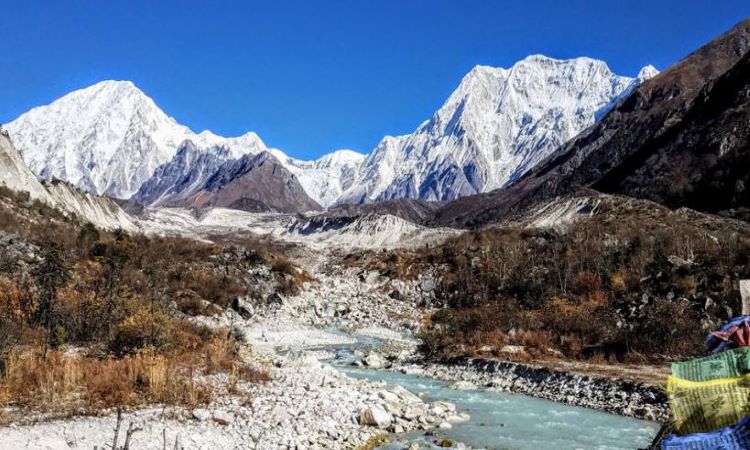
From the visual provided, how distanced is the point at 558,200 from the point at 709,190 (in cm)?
2519

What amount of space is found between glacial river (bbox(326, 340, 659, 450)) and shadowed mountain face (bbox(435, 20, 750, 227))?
61.1 meters

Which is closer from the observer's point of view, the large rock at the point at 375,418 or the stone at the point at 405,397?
the large rock at the point at 375,418

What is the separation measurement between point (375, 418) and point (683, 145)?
97319 mm

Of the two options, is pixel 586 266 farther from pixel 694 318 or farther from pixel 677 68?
pixel 677 68

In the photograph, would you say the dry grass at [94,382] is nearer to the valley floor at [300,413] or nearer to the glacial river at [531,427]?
the valley floor at [300,413]

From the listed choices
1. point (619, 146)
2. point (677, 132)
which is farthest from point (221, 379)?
point (619, 146)

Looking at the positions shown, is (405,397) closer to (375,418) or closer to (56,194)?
(375,418)

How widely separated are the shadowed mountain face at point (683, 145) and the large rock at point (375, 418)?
6705 cm

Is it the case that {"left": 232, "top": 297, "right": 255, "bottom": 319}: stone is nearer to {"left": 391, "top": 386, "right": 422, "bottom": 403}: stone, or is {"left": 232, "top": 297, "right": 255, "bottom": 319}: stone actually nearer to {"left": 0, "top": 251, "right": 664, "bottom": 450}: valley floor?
{"left": 0, "top": 251, "right": 664, "bottom": 450}: valley floor

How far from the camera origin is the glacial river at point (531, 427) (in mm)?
15555

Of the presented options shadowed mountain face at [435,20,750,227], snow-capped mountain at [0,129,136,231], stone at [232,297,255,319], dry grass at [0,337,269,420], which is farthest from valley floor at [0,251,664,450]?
shadowed mountain face at [435,20,750,227]

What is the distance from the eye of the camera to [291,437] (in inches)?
560

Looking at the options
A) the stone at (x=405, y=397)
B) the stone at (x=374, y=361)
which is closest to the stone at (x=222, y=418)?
the stone at (x=405, y=397)

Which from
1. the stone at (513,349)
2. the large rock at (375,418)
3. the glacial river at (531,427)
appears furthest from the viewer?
the stone at (513,349)
